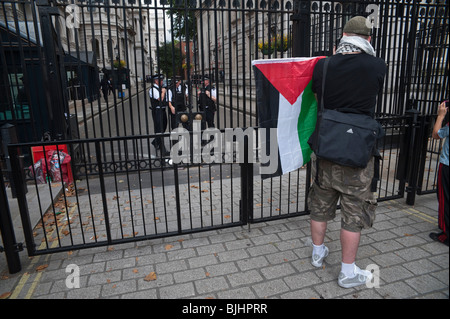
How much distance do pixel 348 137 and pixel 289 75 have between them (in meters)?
1.04

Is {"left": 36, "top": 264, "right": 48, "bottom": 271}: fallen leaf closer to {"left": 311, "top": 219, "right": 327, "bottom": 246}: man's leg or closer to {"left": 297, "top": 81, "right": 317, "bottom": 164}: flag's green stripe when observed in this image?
{"left": 311, "top": 219, "right": 327, "bottom": 246}: man's leg

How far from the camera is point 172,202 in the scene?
5086 millimetres

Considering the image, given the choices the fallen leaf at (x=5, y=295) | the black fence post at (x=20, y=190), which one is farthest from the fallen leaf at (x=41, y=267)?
the fallen leaf at (x=5, y=295)

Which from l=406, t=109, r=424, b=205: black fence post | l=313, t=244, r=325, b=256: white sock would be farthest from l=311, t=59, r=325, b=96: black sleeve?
l=406, t=109, r=424, b=205: black fence post

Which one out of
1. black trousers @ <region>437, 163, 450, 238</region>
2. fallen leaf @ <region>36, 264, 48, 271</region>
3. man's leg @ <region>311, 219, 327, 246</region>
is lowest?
fallen leaf @ <region>36, 264, 48, 271</region>

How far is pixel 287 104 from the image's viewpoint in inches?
134

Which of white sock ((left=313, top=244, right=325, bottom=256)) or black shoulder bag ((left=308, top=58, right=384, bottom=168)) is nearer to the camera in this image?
black shoulder bag ((left=308, top=58, right=384, bottom=168))

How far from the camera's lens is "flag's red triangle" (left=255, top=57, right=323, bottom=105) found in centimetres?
328

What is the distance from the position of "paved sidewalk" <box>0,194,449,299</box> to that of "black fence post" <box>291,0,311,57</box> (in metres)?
2.41

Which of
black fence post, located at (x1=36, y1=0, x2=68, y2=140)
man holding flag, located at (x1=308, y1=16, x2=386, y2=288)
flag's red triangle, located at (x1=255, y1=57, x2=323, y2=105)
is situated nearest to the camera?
man holding flag, located at (x1=308, y1=16, x2=386, y2=288)

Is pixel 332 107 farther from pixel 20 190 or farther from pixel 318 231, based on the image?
pixel 20 190

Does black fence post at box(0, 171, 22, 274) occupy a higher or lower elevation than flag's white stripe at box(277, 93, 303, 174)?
lower
